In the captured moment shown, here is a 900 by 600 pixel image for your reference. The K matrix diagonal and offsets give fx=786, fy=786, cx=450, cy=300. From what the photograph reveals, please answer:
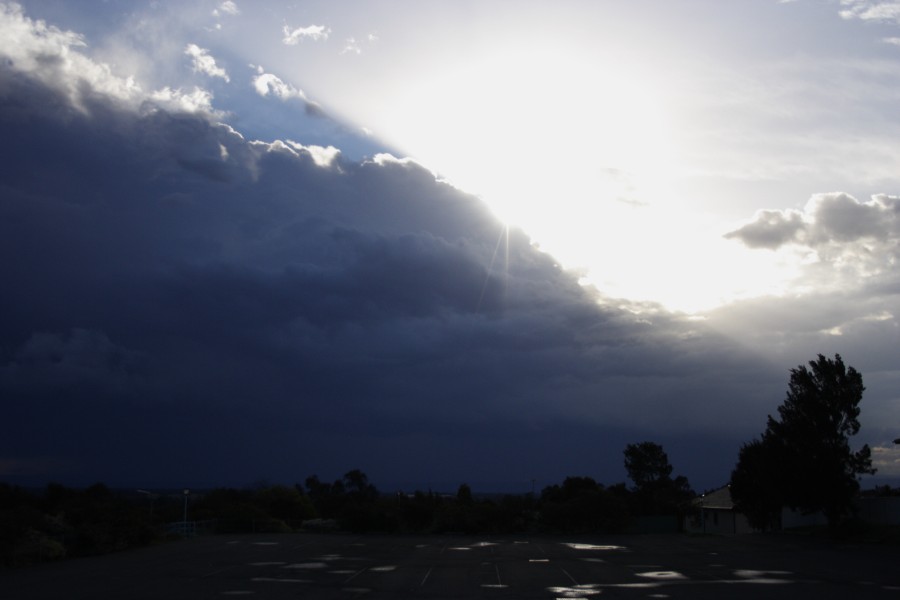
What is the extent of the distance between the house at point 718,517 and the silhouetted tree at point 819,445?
17.9 m

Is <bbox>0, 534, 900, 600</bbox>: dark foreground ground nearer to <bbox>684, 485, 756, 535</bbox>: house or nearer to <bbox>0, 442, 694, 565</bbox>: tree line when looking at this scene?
Answer: <bbox>0, 442, 694, 565</bbox>: tree line

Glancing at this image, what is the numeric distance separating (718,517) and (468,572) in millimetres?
50142

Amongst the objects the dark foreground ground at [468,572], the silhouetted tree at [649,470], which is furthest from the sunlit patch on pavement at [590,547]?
the silhouetted tree at [649,470]

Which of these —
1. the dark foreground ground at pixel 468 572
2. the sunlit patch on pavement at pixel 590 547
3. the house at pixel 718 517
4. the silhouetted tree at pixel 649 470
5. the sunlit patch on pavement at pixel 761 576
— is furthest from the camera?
the silhouetted tree at pixel 649 470

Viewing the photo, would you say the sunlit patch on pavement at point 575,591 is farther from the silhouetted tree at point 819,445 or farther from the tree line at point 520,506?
the silhouetted tree at point 819,445

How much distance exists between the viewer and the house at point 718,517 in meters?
65.9

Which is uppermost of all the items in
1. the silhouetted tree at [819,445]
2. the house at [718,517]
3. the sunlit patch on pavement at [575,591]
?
the silhouetted tree at [819,445]

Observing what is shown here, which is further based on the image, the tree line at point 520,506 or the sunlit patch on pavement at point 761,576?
the tree line at point 520,506

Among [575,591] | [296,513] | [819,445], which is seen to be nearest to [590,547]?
[819,445]

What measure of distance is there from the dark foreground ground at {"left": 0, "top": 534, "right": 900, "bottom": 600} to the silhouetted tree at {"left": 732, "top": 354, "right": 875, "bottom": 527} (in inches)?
198

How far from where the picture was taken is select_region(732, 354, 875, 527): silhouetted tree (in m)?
44.0

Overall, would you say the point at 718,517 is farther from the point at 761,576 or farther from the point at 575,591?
the point at 575,591

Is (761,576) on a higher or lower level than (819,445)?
lower

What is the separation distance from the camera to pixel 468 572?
2697 centimetres
